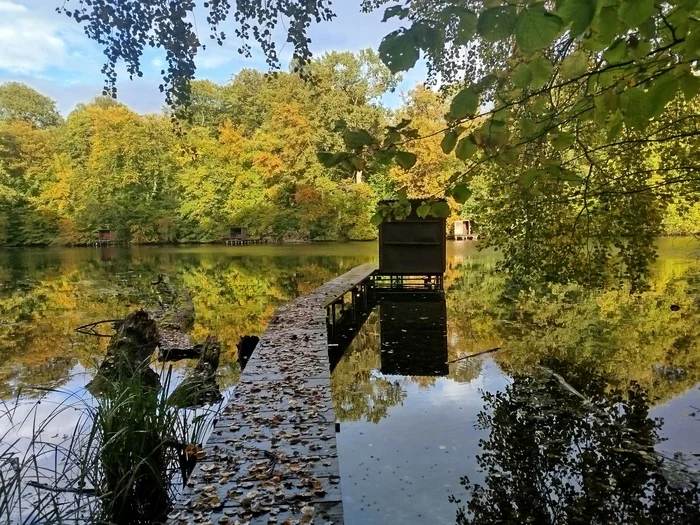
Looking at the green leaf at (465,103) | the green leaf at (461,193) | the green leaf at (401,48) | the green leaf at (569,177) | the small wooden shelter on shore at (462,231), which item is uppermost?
the green leaf at (401,48)

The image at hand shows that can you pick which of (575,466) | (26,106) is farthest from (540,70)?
(26,106)

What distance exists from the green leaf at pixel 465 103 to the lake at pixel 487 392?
264cm

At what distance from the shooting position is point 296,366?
5004 millimetres

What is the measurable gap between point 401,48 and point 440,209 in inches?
23.6

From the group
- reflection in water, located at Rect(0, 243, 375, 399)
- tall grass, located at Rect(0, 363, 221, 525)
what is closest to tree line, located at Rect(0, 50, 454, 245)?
reflection in water, located at Rect(0, 243, 375, 399)

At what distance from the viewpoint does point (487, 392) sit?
214 inches

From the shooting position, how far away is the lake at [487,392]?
335 centimetres

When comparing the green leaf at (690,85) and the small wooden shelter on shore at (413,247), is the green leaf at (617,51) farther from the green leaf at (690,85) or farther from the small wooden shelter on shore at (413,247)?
the small wooden shelter on shore at (413,247)

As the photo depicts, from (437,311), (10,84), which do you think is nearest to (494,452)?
(437,311)

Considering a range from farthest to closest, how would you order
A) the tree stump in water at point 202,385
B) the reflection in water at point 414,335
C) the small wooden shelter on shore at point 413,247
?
the small wooden shelter on shore at point 413,247 < the reflection in water at point 414,335 < the tree stump in water at point 202,385

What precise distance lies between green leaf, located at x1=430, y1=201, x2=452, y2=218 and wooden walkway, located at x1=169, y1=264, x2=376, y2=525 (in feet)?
4.99

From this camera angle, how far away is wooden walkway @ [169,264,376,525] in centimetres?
243

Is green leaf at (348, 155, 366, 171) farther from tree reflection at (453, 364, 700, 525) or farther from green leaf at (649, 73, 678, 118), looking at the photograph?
tree reflection at (453, 364, 700, 525)

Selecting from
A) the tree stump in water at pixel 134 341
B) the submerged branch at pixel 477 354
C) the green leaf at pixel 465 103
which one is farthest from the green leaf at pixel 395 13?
the submerged branch at pixel 477 354
